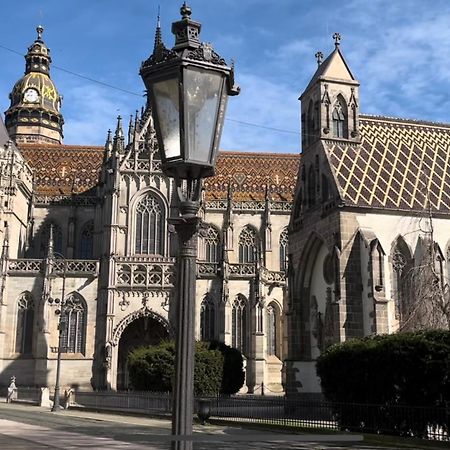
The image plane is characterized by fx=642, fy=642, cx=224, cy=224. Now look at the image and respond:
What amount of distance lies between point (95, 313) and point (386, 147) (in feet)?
71.4

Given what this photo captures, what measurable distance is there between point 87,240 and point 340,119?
25449 millimetres

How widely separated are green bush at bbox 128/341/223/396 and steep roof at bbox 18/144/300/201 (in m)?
22.3

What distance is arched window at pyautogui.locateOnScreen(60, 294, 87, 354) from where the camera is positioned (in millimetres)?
41719

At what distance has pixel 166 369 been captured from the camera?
96.0 feet

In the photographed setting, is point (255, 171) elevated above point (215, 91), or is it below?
above

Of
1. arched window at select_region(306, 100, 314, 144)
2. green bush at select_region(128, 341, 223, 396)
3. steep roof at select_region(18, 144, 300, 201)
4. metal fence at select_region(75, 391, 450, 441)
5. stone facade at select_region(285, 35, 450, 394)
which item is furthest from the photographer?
steep roof at select_region(18, 144, 300, 201)

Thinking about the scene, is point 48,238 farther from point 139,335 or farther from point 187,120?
point 187,120

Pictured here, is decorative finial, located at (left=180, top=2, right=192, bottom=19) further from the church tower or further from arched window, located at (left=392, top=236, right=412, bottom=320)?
the church tower

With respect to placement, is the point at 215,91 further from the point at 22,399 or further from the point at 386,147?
the point at 22,399

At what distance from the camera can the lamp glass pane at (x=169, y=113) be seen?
4312mm

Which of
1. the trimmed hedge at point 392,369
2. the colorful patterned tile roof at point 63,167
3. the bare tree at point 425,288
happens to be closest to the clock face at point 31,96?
the colorful patterned tile roof at point 63,167

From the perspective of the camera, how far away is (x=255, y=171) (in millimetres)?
53469

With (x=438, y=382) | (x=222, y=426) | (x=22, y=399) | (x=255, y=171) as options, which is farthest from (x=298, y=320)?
(x=255, y=171)

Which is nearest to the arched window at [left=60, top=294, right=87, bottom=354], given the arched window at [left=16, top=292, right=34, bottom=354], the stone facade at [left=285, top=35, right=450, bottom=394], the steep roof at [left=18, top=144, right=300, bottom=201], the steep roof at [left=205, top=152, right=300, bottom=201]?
the arched window at [left=16, top=292, right=34, bottom=354]
